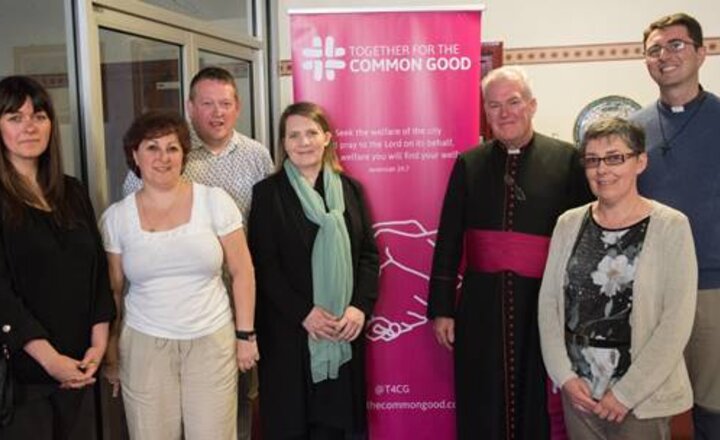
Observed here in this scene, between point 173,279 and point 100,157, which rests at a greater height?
point 100,157

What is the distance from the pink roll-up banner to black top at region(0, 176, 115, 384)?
3.29 ft

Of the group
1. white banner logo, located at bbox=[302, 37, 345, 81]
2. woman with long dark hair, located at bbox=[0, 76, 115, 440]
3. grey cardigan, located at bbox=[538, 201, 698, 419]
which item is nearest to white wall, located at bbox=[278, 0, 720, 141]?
white banner logo, located at bbox=[302, 37, 345, 81]

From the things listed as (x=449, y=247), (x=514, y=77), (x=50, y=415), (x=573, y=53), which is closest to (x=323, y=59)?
(x=514, y=77)

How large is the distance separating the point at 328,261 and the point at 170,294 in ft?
1.63

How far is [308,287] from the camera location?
6.86 feet

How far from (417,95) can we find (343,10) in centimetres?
41

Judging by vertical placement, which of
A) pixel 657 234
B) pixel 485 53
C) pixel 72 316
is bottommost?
pixel 72 316

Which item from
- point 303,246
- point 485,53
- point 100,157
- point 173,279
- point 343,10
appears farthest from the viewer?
point 485,53

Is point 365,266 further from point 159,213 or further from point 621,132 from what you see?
point 621,132

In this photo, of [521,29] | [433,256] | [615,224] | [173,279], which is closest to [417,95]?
[433,256]

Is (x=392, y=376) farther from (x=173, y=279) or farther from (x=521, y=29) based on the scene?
(x=521, y=29)

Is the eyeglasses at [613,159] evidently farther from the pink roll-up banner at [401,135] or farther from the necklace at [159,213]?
the necklace at [159,213]

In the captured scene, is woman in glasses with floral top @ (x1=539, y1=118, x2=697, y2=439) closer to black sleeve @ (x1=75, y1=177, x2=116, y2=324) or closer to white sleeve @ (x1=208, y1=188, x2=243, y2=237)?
white sleeve @ (x1=208, y1=188, x2=243, y2=237)

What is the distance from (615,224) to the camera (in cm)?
169
